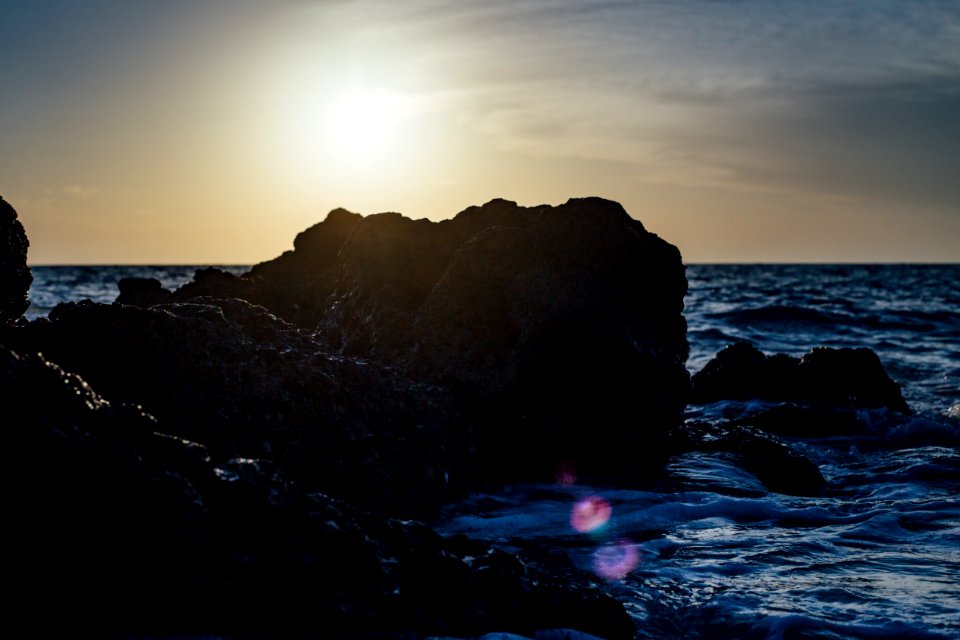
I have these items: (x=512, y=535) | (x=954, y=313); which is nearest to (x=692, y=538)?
(x=512, y=535)

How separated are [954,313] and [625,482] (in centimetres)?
2271

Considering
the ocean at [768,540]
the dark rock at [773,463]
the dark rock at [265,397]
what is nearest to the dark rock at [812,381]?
the ocean at [768,540]

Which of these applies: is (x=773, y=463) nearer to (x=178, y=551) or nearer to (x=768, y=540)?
(x=768, y=540)

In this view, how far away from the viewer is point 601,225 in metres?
6.60

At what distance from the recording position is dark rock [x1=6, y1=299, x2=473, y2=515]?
4.38 meters

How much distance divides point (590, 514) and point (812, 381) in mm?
5898

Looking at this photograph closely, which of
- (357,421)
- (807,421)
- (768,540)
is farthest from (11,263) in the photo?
(807,421)

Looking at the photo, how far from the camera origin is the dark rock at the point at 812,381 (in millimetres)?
9752

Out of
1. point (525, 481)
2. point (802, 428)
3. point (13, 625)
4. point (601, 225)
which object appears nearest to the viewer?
point (13, 625)

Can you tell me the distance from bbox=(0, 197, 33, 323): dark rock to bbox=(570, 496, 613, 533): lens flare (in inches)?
141

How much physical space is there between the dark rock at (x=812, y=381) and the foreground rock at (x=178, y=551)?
746cm

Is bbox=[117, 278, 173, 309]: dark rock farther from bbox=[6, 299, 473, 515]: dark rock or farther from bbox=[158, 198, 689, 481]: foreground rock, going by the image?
bbox=[6, 299, 473, 515]: dark rock

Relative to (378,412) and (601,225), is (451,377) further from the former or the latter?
(601,225)

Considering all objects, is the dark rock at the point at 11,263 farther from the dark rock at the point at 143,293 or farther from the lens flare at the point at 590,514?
the lens flare at the point at 590,514
